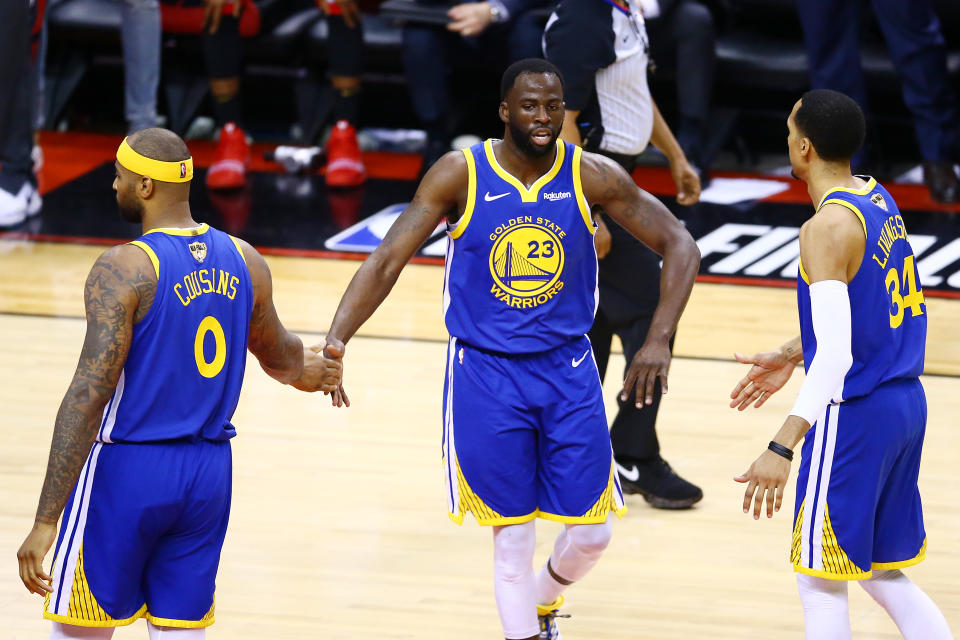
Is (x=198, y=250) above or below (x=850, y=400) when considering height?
above

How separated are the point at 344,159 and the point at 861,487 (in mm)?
6039

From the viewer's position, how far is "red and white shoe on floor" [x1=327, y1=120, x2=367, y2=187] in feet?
29.4

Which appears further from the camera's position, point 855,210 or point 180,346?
point 855,210

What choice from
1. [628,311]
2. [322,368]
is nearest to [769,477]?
[322,368]

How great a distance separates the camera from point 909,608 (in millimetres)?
3430

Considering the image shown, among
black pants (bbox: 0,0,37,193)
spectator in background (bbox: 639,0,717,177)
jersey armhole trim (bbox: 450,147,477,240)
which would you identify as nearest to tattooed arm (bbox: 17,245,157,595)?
jersey armhole trim (bbox: 450,147,477,240)

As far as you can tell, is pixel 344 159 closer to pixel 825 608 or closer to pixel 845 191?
pixel 845 191

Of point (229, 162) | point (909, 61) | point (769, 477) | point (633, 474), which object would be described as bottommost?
point (229, 162)

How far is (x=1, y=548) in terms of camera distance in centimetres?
461

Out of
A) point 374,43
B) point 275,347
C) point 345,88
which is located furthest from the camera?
point 374,43

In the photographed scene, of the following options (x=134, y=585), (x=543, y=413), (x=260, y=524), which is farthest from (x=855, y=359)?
(x=260, y=524)

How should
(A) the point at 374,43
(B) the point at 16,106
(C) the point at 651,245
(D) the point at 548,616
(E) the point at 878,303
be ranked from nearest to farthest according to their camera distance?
(E) the point at 878,303 → (C) the point at 651,245 → (D) the point at 548,616 → (B) the point at 16,106 → (A) the point at 374,43

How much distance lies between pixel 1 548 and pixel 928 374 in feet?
12.3

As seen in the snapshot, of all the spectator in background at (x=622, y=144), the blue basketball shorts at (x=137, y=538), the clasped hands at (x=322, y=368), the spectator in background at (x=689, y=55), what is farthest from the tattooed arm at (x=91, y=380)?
the spectator in background at (x=689, y=55)
